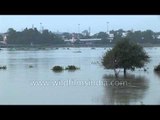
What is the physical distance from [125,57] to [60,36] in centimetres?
349

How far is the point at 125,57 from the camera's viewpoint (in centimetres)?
904

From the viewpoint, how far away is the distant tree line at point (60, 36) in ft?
18.5

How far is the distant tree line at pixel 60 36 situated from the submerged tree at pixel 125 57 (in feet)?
4.60

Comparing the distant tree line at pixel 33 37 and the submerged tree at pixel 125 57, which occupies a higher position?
the distant tree line at pixel 33 37

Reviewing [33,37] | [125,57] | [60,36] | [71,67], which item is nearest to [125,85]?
[125,57]

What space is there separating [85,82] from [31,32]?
2.21 m

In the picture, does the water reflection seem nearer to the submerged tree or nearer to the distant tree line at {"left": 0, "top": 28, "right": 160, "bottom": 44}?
the submerged tree

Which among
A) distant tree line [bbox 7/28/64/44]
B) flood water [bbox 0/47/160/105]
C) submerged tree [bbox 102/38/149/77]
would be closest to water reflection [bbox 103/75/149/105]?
flood water [bbox 0/47/160/105]

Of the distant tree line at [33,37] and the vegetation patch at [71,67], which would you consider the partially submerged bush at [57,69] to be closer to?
the vegetation patch at [71,67]

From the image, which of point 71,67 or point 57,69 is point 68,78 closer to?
point 71,67

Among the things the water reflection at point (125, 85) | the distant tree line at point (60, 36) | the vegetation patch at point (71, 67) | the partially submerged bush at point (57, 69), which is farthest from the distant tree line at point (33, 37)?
the partially submerged bush at point (57, 69)
